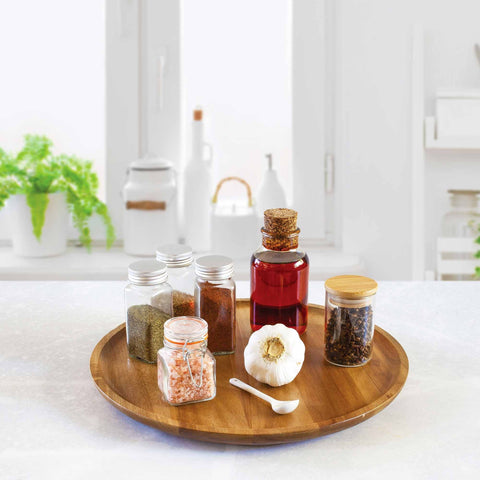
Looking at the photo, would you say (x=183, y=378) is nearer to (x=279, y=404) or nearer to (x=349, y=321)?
(x=279, y=404)

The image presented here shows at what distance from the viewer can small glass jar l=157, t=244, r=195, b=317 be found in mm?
1185

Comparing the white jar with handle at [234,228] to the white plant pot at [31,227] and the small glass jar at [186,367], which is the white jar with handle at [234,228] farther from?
the small glass jar at [186,367]

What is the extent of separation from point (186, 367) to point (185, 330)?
0.05 metres

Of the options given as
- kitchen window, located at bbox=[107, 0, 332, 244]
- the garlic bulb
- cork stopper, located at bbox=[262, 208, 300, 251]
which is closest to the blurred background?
kitchen window, located at bbox=[107, 0, 332, 244]

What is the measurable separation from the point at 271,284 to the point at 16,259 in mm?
1569

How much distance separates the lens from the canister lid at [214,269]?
3.69 ft

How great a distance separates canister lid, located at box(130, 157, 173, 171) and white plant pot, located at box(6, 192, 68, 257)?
0.27m

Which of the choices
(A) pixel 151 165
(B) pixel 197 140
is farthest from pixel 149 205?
(B) pixel 197 140

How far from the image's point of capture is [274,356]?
1.03 meters

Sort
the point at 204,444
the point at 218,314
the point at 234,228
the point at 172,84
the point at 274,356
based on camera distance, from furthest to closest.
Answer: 1. the point at 172,84
2. the point at 234,228
3. the point at 218,314
4. the point at 274,356
5. the point at 204,444

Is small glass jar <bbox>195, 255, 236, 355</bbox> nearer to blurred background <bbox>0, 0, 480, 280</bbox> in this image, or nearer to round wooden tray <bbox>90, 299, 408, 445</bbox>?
round wooden tray <bbox>90, 299, 408, 445</bbox>

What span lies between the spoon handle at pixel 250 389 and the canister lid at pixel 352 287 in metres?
0.19

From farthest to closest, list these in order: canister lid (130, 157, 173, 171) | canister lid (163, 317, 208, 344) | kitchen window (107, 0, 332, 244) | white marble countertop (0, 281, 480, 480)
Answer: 1. kitchen window (107, 0, 332, 244)
2. canister lid (130, 157, 173, 171)
3. canister lid (163, 317, 208, 344)
4. white marble countertop (0, 281, 480, 480)

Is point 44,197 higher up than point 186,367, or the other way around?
point 44,197
